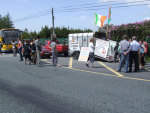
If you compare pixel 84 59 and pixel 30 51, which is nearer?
pixel 30 51

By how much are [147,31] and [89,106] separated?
47.8 feet

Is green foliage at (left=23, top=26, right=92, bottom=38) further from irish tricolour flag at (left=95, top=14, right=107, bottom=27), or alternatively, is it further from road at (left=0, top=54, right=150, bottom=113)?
road at (left=0, top=54, right=150, bottom=113)

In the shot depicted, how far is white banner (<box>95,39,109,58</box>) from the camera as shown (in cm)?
1424

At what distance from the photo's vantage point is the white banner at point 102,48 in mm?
14242

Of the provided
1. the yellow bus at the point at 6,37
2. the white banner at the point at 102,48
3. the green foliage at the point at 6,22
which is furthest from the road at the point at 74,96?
the green foliage at the point at 6,22

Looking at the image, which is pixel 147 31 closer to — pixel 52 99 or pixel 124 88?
pixel 124 88

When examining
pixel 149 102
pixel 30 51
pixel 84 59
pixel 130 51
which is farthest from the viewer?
pixel 84 59

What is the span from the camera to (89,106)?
14.2ft

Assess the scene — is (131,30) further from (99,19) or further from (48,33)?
(48,33)

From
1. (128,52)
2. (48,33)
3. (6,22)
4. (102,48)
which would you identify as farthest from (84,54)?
(6,22)

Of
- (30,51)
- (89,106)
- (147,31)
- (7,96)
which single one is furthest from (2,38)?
(89,106)

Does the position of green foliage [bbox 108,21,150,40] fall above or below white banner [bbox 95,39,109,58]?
above

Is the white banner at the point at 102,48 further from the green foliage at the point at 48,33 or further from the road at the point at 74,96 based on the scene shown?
the green foliage at the point at 48,33

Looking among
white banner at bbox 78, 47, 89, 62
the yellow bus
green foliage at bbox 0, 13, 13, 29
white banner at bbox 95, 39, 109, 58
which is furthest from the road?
green foliage at bbox 0, 13, 13, 29
